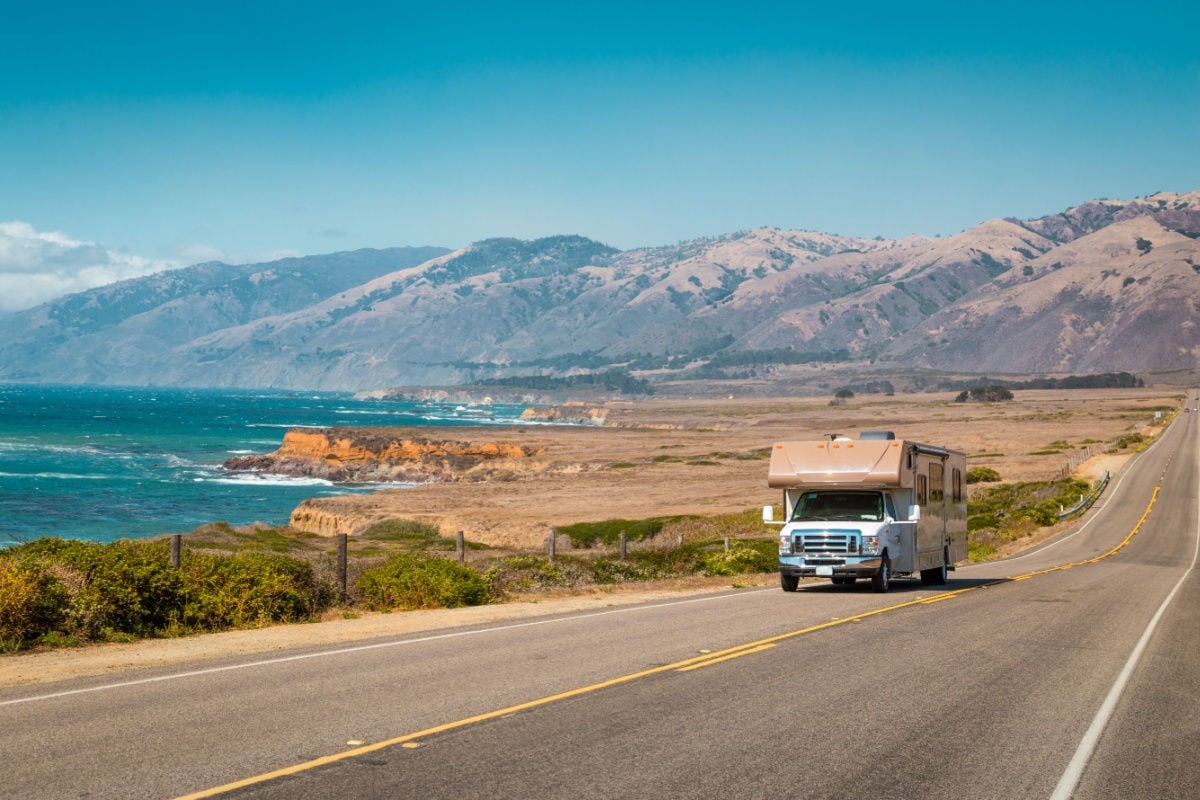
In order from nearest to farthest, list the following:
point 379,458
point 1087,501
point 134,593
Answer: point 134,593 < point 1087,501 < point 379,458

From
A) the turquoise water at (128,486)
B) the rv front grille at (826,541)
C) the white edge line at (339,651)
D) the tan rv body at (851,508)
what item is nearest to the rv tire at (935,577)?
the tan rv body at (851,508)

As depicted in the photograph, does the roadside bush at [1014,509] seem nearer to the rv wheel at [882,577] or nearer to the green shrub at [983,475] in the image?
the green shrub at [983,475]

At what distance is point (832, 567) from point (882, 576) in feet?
3.77

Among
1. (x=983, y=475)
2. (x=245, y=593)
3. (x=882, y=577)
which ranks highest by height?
(x=245, y=593)

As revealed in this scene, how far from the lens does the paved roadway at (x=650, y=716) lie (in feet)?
28.7

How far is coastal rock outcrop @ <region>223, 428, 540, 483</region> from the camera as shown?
113438 millimetres

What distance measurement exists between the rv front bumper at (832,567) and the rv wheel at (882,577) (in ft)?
0.59

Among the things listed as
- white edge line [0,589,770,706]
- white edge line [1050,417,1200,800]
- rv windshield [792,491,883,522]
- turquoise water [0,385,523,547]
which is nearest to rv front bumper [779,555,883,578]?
rv windshield [792,491,883,522]

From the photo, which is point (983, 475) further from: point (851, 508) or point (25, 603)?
point (25, 603)

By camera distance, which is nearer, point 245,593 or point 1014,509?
point 245,593

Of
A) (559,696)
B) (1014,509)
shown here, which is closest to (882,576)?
(559,696)

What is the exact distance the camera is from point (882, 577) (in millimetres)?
24125

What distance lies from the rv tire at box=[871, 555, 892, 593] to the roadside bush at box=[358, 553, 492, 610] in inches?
326

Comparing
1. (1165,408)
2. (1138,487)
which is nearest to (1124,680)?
(1138,487)
